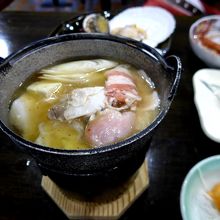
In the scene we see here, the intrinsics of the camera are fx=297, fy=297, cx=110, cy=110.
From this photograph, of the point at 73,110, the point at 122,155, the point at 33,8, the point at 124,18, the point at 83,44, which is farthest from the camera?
the point at 33,8

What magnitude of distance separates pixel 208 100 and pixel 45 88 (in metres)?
0.79

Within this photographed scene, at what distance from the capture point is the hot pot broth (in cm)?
89

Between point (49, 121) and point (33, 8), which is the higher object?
point (49, 121)

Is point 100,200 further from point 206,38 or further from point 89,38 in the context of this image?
point 206,38

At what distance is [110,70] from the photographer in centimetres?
109

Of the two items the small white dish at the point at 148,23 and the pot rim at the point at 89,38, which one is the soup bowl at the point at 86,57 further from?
the small white dish at the point at 148,23

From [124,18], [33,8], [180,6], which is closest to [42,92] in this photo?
[124,18]

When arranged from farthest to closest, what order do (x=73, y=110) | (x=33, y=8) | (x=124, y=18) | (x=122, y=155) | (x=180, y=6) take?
(x=33, y=8), (x=180, y=6), (x=124, y=18), (x=73, y=110), (x=122, y=155)

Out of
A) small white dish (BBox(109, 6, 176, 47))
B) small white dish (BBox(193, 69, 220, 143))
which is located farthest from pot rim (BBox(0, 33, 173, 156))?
small white dish (BBox(109, 6, 176, 47))

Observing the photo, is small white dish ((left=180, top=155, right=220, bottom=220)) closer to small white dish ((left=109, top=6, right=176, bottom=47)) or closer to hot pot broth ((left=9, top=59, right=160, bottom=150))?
hot pot broth ((left=9, top=59, right=160, bottom=150))

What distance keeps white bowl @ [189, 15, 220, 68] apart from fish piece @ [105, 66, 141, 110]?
74 centimetres

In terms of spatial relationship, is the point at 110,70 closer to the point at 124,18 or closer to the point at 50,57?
the point at 50,57

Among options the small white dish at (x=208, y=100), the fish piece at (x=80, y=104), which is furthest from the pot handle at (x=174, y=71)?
the small white dish at (x=208, y=100)

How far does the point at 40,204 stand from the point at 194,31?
132 centimetres
